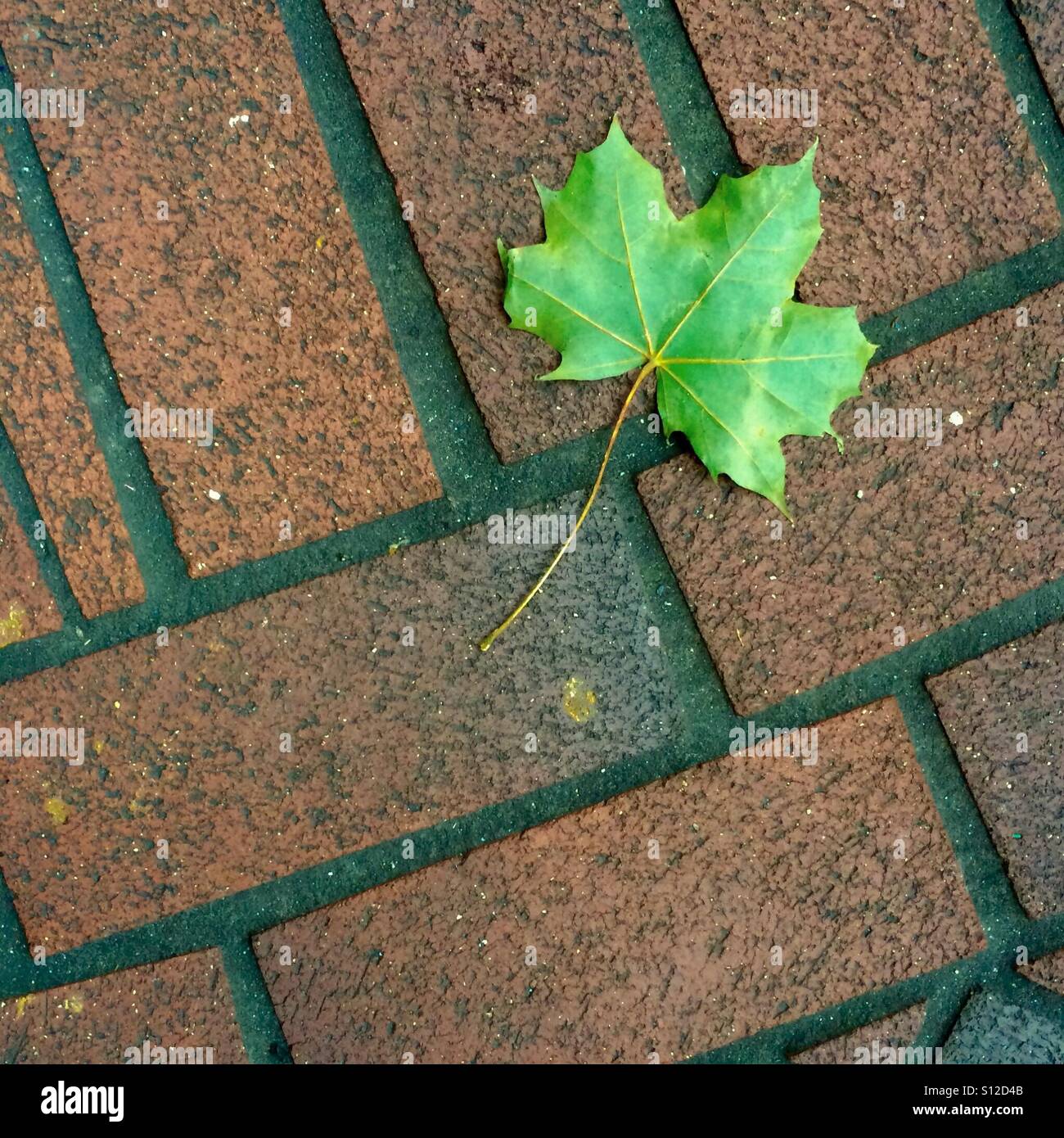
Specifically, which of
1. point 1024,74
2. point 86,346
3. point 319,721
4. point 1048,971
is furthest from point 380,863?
point 1024,74

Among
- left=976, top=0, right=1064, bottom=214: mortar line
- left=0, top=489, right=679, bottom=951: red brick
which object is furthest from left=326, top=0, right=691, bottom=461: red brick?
left=976, top=0, right=1064, bottom=214: mortar line

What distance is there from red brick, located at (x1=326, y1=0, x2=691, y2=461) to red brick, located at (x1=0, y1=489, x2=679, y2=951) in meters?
0.31

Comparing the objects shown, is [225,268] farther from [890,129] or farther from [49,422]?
[890,129]

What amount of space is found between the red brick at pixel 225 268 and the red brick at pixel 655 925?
0.47 meters

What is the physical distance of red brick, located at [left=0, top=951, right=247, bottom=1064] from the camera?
1.13 meters

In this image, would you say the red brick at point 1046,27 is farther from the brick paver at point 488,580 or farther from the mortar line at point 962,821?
the mortar line at point 962,821

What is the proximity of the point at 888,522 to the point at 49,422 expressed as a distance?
992mm

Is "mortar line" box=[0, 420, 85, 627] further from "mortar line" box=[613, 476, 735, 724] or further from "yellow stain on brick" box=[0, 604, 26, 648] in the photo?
"mortar line" box=[613, 476, 735, 724]

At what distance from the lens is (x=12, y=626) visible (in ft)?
3.66

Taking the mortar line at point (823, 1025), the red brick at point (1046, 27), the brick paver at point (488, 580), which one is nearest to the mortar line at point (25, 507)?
the brick paver at point (488, 580)

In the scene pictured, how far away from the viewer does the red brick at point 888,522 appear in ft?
3.65
